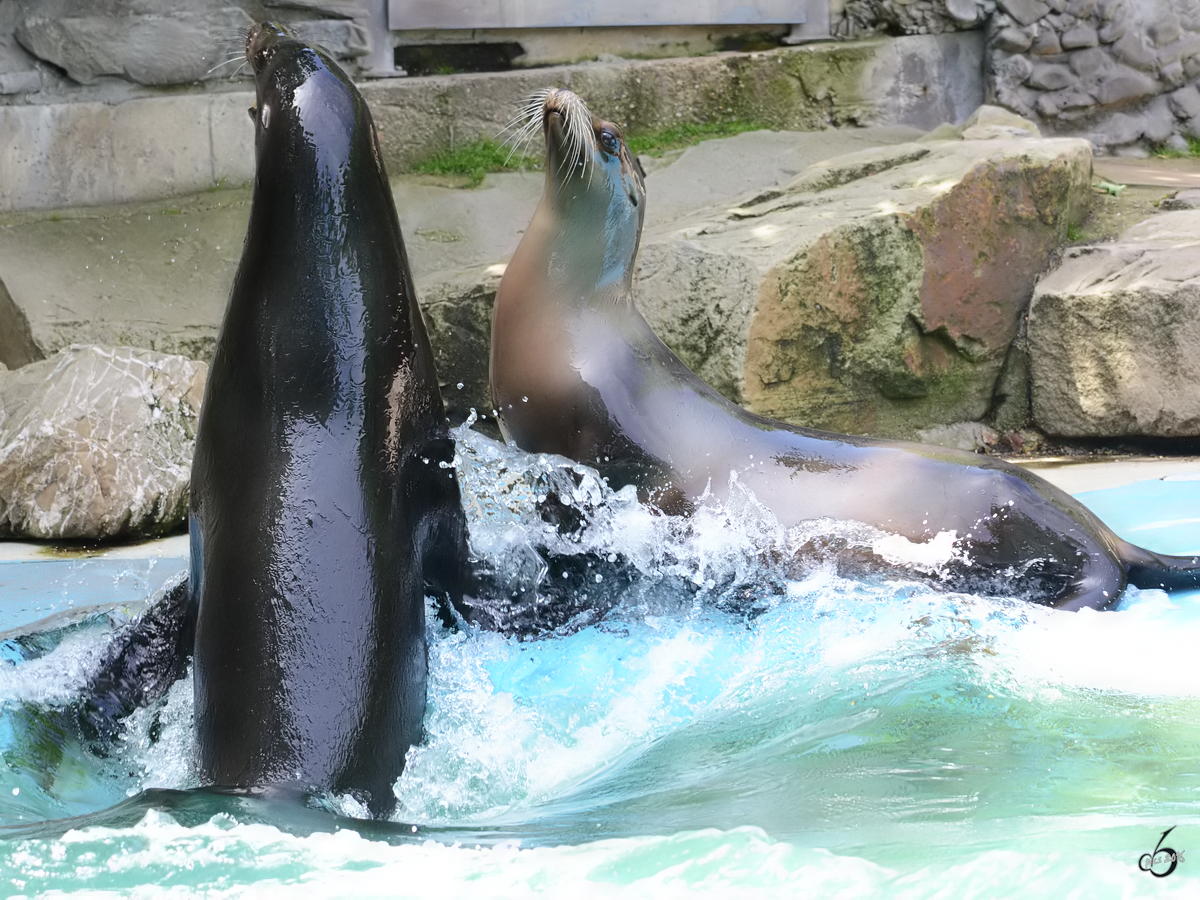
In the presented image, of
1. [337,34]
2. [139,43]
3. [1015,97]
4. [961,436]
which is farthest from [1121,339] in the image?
[139,43]

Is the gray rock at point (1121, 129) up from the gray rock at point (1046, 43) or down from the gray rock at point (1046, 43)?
down

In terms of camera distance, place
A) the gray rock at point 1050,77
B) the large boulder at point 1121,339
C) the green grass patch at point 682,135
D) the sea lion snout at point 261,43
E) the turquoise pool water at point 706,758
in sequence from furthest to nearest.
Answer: the gray rock at point 1050,77 → the green grass patch at point 682,135 → the large boulder at point 1121,339 → the sea lion snout at point 261,43 → the turquoise pool water at point 706,758

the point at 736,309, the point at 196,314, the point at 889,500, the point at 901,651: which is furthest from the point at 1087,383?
the point at 196,314

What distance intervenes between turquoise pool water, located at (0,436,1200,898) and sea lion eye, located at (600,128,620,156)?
992 millimetres

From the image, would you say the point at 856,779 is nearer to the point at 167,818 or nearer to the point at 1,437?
the point at 167,818

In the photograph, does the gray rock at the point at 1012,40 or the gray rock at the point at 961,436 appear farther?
the gray rock at the point at 1012,40

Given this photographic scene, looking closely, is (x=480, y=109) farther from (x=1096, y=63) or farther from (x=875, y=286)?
(x=1096, y=63)

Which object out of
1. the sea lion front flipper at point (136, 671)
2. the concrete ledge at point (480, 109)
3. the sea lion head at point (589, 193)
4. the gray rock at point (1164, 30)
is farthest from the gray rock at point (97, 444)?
the gray rock at point (1164, 30)

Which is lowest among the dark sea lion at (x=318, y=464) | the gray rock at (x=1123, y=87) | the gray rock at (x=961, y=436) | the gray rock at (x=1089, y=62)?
the gray rock at (x=961, y=436)

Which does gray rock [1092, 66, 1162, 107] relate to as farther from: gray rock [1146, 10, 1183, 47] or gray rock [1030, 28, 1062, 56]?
gray rock [1030, 28, 1062, 56]

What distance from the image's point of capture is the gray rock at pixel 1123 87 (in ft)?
28.1

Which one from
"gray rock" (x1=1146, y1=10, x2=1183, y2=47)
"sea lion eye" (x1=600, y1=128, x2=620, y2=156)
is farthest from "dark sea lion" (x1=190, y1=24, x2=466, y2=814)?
"gray rock" (x1=1146, y1=10, x2=1183, y2=47)

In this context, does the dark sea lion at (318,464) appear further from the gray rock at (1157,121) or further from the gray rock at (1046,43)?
the gray rock at (1157,121)

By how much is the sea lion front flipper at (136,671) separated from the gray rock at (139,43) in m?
5.70
